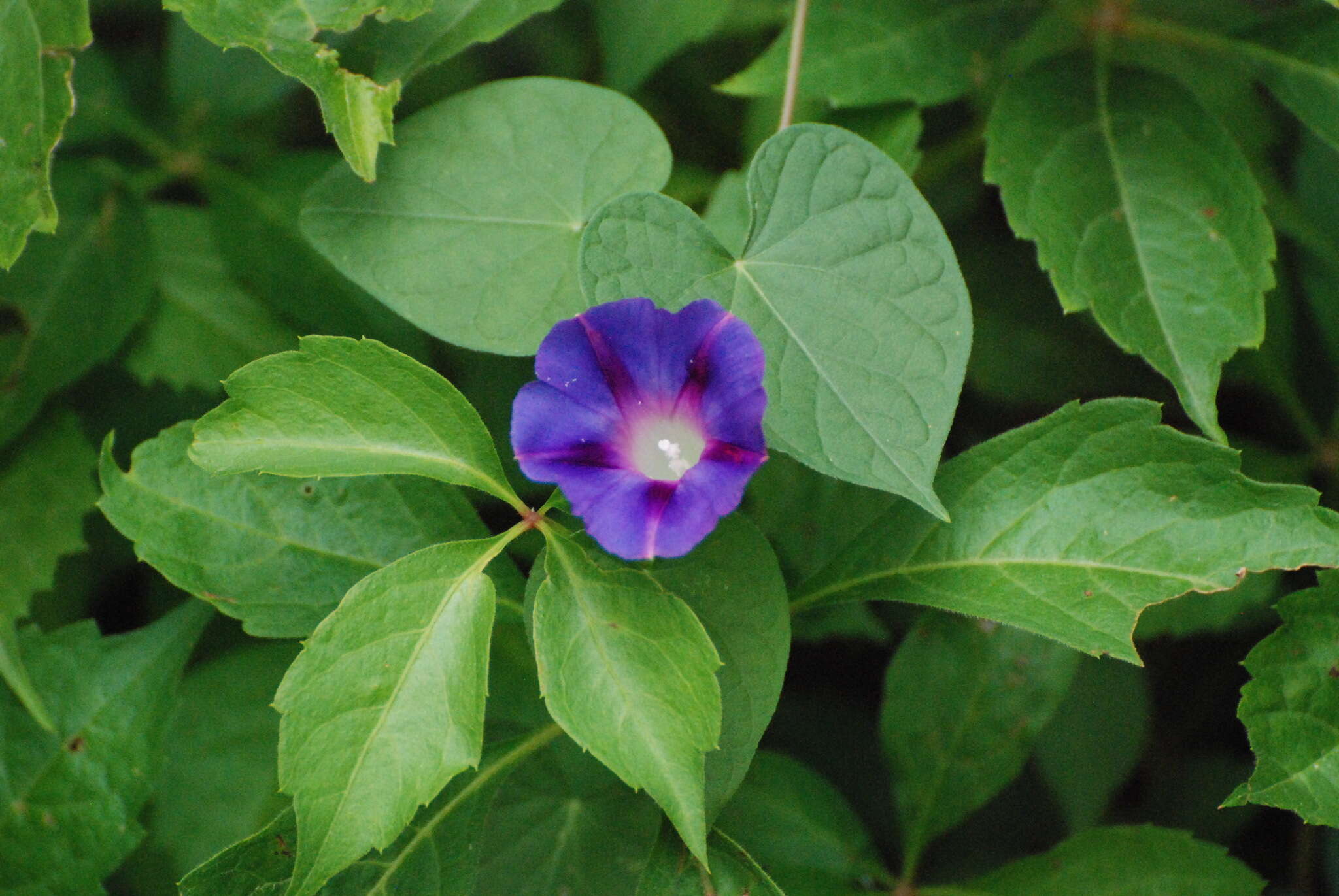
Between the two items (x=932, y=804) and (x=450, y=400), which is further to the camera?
(x=932, y=804)

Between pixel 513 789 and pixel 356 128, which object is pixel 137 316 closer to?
pixel 356 128

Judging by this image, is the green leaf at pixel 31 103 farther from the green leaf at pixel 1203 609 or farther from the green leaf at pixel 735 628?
the green leaf at pixel 1203 609

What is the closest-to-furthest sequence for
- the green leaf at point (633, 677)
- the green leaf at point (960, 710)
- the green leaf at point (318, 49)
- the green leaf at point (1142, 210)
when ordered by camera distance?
the green leaf at point (633, 677) → the green leaf at point (318, 49) → the green leaf at point (1142, 210) → the green leaf at point (960, 710)

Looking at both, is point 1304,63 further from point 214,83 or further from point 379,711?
point 214,83

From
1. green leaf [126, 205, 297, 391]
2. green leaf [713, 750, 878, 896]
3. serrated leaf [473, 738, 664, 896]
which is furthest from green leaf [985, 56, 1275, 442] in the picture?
green leaf [126, 205, 297, 391]

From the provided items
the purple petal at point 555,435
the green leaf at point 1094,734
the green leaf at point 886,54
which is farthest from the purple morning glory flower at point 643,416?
the green leaf at point 1094,734

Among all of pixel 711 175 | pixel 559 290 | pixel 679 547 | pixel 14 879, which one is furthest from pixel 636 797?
pixel 711 175
